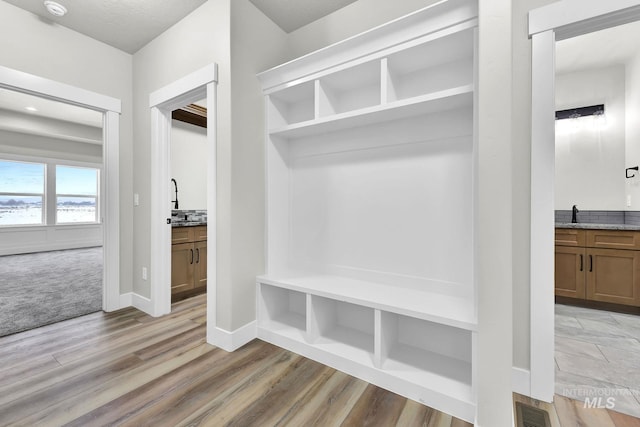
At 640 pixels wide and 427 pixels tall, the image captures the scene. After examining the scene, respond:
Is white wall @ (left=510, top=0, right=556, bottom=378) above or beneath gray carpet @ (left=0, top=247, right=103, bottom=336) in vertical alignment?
above

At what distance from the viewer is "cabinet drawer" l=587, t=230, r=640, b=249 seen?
105 inches

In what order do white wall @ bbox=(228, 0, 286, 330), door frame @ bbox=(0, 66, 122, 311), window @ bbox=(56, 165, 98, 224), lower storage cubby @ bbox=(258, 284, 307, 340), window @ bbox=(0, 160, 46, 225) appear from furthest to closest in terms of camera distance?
1. window @ bbox=(56, 165, 98, 224)
2. window @ bbox=(0, 160, 46, 225)
3. door frame @ bbox=(0, 66, 122, 311)
4. lower storage cubby @ bbox=(258, 284, 307, 340)
5. white wall @ bbox=(228, 0, 286, 330)

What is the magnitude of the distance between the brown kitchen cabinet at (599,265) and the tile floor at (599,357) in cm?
19

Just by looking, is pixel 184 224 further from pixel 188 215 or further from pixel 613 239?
pixel 613 239

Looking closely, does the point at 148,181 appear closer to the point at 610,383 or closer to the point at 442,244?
the point at 442,244

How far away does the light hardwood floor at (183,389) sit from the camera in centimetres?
139

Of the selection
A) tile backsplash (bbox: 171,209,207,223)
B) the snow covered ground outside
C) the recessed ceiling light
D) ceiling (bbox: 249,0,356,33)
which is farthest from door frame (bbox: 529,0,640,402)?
the snow covered ground outside

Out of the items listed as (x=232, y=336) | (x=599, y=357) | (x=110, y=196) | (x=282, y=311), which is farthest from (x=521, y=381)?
(x=110, y=196)

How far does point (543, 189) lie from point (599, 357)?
1.47m

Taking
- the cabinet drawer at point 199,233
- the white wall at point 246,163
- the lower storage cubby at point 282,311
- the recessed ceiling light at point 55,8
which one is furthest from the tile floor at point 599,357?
the recessed ceiling light at point 55,8

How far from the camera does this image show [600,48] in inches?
115

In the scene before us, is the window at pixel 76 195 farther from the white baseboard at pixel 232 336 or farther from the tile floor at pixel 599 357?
the tile floor at pixel 599 357

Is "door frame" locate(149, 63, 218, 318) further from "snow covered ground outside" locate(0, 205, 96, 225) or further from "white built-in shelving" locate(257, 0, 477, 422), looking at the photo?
"snow covered ground outside" locate(0, 205, 96, 225)

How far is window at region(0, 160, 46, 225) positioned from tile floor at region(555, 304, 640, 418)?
31.0 feet
